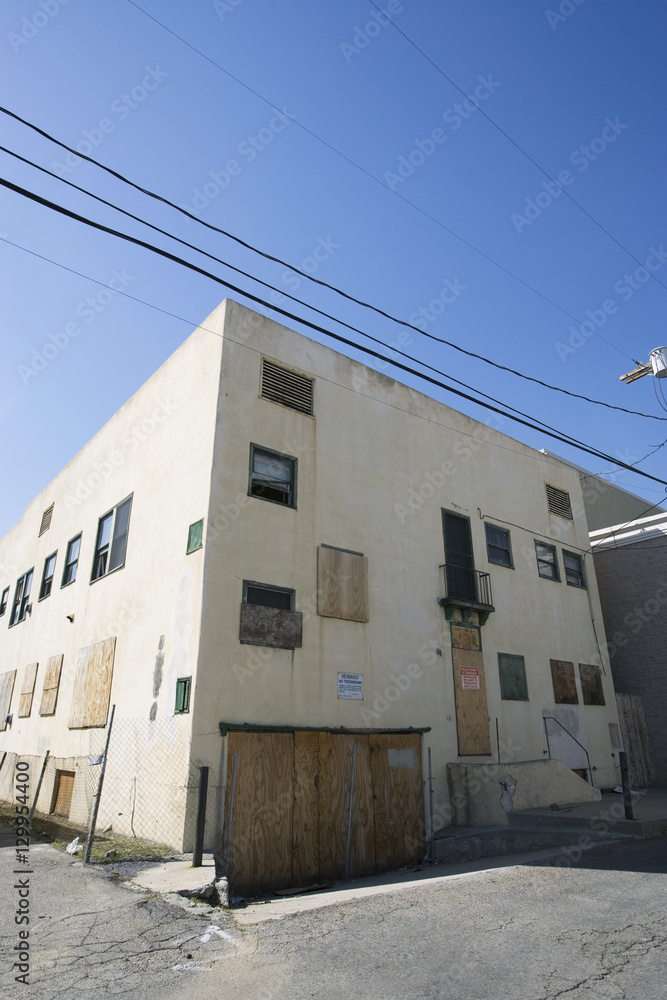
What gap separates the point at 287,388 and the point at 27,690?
11.4 metres

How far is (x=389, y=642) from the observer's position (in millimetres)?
13133

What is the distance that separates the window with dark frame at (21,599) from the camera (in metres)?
20.7

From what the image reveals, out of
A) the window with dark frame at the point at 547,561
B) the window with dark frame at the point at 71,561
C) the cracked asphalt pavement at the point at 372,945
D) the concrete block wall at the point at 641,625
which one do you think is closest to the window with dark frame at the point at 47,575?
the window with dark frame at the point at 71,561

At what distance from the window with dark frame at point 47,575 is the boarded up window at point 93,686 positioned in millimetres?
4883

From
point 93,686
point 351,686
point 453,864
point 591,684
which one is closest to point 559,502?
point 591,684

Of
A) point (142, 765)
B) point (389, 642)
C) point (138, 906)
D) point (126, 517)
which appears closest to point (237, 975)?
point (138, 906)

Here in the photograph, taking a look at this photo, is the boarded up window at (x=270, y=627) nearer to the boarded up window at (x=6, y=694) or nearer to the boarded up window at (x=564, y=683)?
the boarded up window at (x=564, y=683)

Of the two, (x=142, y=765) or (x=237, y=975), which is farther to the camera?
(x=142, y=765)

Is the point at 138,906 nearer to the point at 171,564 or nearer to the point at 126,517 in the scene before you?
the point at 171,564

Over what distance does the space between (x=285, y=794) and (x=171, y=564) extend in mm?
4535

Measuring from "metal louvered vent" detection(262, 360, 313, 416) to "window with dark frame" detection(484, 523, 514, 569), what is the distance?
608cm

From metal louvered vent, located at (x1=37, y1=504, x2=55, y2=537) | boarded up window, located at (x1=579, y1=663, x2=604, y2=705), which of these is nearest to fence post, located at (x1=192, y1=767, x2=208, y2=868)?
boarded up window, located at (x1=579, y1=663, x2=604, y2=705)

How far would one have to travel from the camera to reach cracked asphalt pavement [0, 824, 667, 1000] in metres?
4.72

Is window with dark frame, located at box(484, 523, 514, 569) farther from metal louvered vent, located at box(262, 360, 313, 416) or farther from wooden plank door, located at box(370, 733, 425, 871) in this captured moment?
metal louvered vent, located at box(262, 360, 313, 416)
